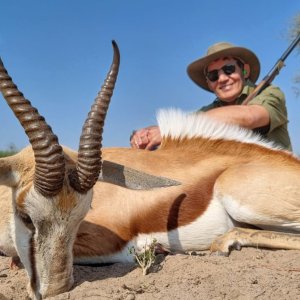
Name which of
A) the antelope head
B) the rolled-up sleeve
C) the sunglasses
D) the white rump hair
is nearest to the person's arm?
the rolled-up sleeve

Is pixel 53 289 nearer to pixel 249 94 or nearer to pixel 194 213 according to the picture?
pixel 194 213

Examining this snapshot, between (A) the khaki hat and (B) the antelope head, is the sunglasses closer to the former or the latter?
(A) the khaki hat

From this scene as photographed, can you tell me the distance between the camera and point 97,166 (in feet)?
11.0

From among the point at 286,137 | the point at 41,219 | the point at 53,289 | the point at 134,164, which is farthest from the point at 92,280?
the point at 286,137

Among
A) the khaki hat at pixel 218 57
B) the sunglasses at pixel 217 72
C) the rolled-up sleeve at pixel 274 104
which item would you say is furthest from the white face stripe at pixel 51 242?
the khaki hat at pixel 218 57

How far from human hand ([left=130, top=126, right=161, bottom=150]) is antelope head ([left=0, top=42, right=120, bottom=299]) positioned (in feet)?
7.54

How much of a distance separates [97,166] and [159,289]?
3.15 feet

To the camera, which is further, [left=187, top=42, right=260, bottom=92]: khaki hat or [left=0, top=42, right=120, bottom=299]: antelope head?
[left=187, top=42, right=260, bottom=92]: khaki hat

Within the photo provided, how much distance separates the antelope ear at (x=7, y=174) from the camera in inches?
138

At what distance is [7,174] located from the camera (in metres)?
3.52

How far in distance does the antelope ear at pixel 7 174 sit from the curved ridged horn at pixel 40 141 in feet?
1.30

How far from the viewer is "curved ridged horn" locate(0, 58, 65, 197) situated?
3156mm

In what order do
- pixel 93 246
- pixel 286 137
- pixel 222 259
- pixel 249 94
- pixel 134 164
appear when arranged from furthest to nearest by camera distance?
pixel 249 94
pixel 286 137
pixel 134 164
pixel 93 246
pixel 222 259

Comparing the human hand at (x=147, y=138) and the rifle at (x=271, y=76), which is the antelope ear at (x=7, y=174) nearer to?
the human hand at (x=147, y=138)
